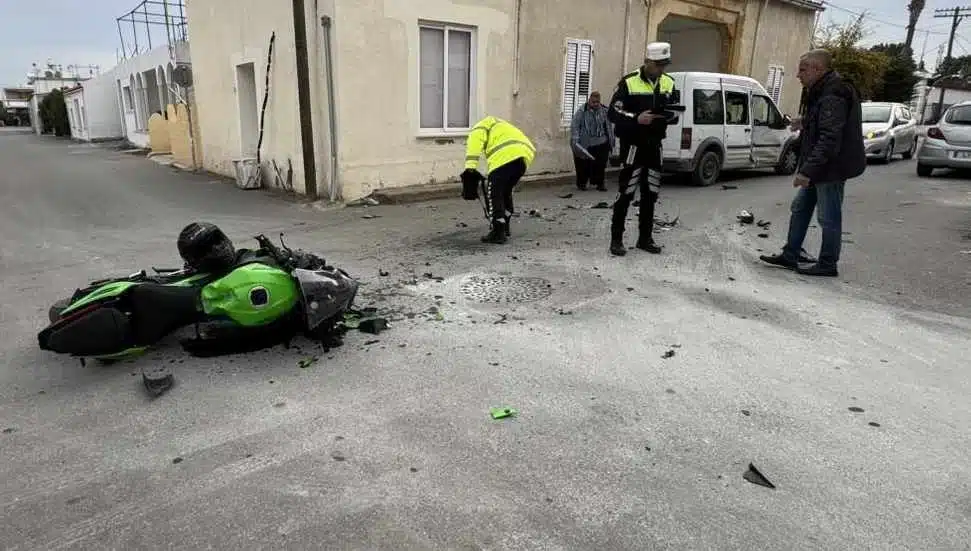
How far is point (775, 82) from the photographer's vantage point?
18.1 meters

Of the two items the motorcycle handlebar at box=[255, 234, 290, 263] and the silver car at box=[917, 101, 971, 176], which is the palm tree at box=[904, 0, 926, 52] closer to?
the silver car at box=[917, 101, 971, 176]

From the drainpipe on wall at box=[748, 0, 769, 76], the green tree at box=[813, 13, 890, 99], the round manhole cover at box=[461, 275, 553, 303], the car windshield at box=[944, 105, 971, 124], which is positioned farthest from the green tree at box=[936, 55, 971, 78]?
the round manhole cover at box=[461, 275, 553, 303]

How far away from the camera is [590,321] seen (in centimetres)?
475

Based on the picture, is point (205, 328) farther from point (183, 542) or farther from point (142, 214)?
point (142, 214)

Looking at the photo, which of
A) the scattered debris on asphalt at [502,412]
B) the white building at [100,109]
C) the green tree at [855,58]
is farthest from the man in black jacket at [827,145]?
the white building at [100,109]

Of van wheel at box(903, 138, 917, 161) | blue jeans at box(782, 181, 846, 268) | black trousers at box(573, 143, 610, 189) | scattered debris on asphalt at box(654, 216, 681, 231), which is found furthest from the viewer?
van wheel at box(903, 138, 917, 161)

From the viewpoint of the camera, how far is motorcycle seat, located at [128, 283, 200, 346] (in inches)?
144

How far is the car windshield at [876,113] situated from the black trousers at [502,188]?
14.8 m

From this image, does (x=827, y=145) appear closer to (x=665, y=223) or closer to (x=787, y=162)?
(x=665, y=223)

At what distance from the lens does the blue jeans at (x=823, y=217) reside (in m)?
5.83

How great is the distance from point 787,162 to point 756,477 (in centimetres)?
1329

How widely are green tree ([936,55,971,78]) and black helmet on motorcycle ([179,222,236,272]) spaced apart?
2363 inches

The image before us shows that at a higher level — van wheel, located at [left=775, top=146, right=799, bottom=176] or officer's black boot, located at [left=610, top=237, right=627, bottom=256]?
van wheel, located at [left=775, top=146, right=799, bottom=176]

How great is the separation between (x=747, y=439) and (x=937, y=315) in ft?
10.4
